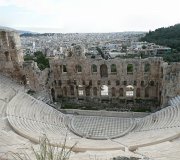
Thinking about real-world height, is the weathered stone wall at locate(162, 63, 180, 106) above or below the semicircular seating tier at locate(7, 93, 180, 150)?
above

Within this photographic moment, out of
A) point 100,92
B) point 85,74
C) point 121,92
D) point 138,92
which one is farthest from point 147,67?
point 85,74

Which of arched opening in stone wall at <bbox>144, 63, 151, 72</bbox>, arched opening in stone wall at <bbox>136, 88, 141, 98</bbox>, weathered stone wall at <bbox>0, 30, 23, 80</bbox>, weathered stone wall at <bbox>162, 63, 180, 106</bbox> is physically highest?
weathered stone wall at <bbox>0, 30, 23, 80</bbox>

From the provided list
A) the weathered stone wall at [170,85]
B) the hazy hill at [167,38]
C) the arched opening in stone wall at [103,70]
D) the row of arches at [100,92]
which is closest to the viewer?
the weathered stone wall at [170,85]

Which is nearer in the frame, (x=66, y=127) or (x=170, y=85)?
(x=66, y=127)

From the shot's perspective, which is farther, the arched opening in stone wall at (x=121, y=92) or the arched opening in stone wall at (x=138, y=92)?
the arched opening in stone wall at (x=121, y=92)

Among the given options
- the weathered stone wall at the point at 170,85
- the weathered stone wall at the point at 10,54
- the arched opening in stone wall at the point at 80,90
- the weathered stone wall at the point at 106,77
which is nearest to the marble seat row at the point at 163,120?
the weathered stone wall at the point at 170,85

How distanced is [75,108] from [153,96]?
9278 mm

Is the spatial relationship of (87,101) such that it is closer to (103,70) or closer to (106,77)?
(106,77)

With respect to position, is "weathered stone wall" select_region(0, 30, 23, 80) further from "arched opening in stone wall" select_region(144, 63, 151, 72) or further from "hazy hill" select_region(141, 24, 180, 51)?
"hazy hill" select_region(141, 24, 180, 51)

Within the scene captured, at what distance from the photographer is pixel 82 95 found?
32.1m

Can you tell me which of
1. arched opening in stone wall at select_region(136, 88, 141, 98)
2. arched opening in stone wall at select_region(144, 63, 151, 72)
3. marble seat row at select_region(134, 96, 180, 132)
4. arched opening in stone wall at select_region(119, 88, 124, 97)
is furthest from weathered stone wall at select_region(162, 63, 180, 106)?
arched opening in stone wall at select_region(119, 88, 124, 97)

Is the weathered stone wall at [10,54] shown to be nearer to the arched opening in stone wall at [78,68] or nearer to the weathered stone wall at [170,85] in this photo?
the arched opening in stone wall at [78,68]

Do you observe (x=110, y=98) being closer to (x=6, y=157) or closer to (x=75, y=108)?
(x=75, y=108)

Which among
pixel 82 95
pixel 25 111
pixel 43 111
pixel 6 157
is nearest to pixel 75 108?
pixel 82 95
